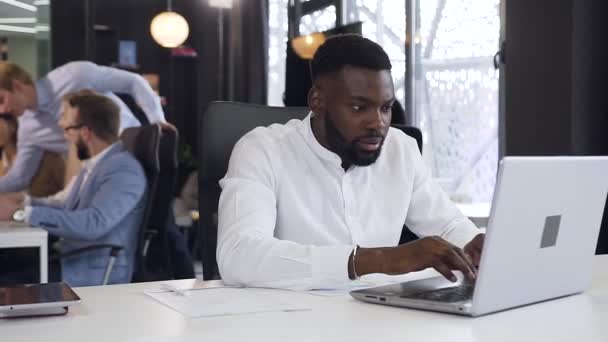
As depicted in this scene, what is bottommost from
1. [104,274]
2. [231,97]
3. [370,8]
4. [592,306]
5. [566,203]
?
[104,274]

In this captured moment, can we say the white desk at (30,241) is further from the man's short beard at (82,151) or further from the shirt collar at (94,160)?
the man's short beard at (82,151)

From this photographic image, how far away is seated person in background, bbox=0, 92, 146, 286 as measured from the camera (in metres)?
4.14

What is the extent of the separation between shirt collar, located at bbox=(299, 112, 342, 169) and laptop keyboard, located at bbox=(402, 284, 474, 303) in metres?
0.68

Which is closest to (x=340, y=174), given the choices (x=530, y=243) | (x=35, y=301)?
(x=530, y=243)

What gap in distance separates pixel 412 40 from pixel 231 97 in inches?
83.8

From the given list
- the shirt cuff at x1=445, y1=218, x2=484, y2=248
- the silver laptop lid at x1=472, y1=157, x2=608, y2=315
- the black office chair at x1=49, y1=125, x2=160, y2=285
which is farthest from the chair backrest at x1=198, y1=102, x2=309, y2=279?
the black office chair at x1=49, y1=125, x2=160, y2=285

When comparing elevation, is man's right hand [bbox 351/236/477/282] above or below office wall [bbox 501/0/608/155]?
below

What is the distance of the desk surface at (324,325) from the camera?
1105 mm

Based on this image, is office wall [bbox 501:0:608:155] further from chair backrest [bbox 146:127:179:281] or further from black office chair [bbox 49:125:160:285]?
chair backrest [bbox 146:127:179:281]

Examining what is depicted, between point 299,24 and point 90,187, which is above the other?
point 299,24

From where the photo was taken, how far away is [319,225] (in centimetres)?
202

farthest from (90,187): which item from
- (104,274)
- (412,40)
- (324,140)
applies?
(324,140)

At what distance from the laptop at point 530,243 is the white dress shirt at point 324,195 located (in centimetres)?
46

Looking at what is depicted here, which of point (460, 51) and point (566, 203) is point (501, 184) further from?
point (460, 51)
